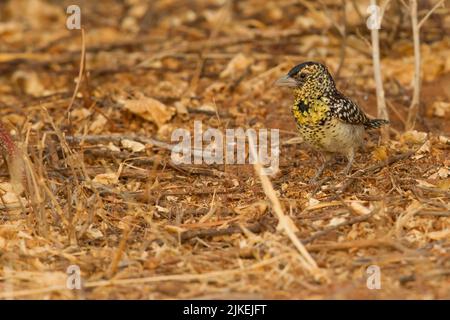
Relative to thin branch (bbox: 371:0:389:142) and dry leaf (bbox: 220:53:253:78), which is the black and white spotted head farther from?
dry leaf (bbox: 220:53:253:78)

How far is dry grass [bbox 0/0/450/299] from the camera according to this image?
473 centimetres

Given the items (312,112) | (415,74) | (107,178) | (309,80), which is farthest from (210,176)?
(415,74)

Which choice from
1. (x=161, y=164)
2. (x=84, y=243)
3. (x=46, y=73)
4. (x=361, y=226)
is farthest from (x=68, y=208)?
Answer: (x=46, y=73)

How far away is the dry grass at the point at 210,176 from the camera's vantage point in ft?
15.5

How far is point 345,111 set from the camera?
20.1 feet

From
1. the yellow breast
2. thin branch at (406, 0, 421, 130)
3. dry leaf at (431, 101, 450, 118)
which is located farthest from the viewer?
dry leaf at (431, 101, 450, 118)

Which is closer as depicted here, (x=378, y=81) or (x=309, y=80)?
(x=309, y=80)

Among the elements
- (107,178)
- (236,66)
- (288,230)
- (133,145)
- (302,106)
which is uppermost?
(236,66)

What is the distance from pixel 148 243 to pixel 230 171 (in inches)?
55.5

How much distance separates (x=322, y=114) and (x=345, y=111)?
187 mm

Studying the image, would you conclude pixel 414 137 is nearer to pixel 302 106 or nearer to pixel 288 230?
pixel 302 106

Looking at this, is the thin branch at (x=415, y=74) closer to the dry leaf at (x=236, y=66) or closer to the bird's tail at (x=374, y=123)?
the bird's tail at (x=374, y=123)

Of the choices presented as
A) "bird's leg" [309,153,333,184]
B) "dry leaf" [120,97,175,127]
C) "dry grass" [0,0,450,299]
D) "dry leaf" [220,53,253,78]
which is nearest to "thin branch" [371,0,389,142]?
"dry grass" [0,0,450,299]
